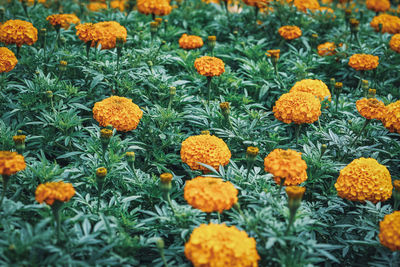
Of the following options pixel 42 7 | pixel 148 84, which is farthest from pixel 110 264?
pixel 42 7

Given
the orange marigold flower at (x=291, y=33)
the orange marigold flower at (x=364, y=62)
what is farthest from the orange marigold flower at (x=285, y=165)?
the orange marigold flower at (x=291, y=33)

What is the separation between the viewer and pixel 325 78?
3633 mm

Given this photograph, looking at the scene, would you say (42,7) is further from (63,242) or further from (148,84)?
(63,242)

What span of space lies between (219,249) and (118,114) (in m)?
1.24

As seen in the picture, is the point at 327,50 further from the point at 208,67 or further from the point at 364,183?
the point at 364,183

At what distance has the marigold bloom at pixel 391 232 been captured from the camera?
182 centimetres

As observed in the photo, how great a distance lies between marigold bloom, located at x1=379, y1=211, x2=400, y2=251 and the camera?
1.82m

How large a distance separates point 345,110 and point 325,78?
24.2 inches

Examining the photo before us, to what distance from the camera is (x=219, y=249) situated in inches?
64.0

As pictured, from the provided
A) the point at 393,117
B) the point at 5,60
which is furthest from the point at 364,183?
the point at 5,60

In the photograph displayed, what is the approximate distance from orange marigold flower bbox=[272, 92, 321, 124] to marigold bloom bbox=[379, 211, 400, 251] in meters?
0.88

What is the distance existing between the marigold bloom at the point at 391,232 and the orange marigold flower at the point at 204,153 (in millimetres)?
980

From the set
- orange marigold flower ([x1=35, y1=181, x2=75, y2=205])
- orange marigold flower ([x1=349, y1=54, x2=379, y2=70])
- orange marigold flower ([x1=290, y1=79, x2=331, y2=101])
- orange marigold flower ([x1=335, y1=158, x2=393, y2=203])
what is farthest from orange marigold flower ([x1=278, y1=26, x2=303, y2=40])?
orange marigold flower ([x1=35, y1=181, x2=75, y2=205])

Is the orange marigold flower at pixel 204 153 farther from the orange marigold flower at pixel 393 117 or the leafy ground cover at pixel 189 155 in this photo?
the orange marigold flower at pixel 393 117
